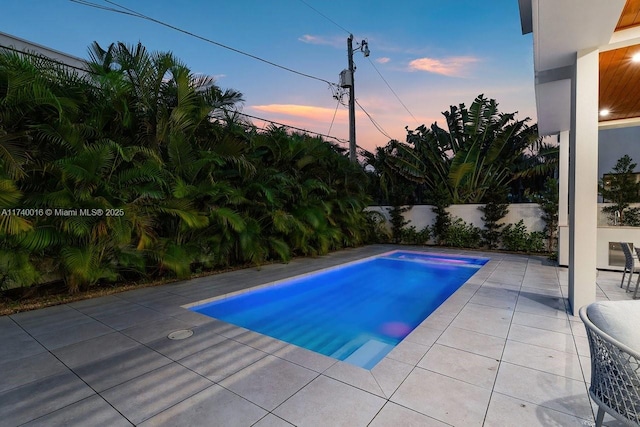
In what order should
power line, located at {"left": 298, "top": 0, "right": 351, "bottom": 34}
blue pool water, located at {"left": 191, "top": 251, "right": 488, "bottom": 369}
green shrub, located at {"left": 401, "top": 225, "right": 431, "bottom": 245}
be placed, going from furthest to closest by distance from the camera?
green shrub, located at {"left": 401, "top": 225, "right": 431, "bottom": 245} < power line, located at {"left": 298, "top": 0, "right": 351, "bottom": 34} < blue pool water, located at {"left": 191, "top": 251, "right": 488, "bottom": 369}

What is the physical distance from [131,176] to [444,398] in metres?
5.20

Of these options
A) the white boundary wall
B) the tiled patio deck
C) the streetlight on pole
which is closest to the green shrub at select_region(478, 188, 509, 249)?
the white boundary wall

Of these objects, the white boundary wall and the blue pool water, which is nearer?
the blue pool water

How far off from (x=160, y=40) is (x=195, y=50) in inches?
41.7

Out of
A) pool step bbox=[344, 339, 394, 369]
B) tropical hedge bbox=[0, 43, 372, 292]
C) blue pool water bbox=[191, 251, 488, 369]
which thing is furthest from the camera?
tropical hedge bbox=[0, 43, 372, 292]

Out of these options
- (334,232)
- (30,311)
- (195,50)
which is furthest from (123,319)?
(195,50)

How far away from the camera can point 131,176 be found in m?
4.90

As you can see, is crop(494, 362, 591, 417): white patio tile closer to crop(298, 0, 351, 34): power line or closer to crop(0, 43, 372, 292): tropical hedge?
crop(0, 43, 372, 292): tropical hedge

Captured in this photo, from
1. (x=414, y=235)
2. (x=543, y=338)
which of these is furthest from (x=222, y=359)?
(x=414, y=235)

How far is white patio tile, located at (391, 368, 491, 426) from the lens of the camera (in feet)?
6.59

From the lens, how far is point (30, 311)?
4.22m

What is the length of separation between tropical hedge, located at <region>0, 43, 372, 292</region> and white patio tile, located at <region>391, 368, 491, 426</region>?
4500 mm

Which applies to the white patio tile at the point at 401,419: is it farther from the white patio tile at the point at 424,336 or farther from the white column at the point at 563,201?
the white column at the point at 563,201

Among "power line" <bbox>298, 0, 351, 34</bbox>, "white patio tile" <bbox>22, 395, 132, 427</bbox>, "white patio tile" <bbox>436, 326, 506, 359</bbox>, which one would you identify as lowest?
"white patio tile" <bbox>436, 326, 506, 359</bbox>
